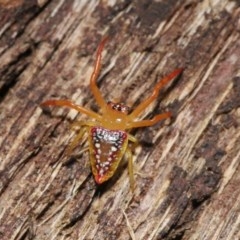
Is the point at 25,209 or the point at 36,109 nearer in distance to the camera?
the point at 25,209

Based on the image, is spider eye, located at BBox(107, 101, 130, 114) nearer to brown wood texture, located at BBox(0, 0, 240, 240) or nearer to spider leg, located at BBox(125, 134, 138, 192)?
brown wood texture, located at BBox(0, 0, 240, 240)

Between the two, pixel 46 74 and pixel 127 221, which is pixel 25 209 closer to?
pixel 127 221

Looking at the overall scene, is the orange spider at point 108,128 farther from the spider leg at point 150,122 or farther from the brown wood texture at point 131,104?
the brown wood texture at point 131,104

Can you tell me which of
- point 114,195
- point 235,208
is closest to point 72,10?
point 114,195

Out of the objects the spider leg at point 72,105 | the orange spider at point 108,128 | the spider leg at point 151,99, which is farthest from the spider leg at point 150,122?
the spider leg at point 72,105

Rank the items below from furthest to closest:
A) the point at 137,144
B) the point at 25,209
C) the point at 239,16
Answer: the point at 239,16 → the point at 137,144 → the point at 25,209

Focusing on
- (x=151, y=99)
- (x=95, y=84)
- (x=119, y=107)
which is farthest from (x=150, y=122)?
(x=95, y=84)
